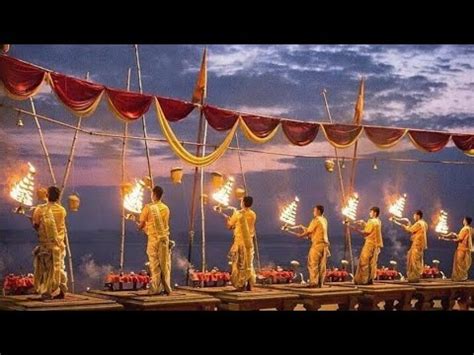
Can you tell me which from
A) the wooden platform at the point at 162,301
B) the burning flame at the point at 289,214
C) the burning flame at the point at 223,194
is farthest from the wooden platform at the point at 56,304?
the burning flame at the point at 289,214

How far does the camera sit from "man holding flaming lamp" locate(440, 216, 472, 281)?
37.9 ft

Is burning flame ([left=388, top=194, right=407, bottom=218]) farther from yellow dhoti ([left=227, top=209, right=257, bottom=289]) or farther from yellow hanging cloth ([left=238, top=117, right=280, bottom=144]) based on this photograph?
yellow dhoti ([left=227, top=209, right=257, bottom=289])

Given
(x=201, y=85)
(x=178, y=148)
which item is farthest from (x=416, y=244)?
(x=178, y=148)

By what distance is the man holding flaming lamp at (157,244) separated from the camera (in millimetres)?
8805

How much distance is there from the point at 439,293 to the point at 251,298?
3378 millimetres

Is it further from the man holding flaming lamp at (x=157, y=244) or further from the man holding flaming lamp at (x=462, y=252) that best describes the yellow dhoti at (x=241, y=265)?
the man holding flaming lamp at (x=462, y=252)

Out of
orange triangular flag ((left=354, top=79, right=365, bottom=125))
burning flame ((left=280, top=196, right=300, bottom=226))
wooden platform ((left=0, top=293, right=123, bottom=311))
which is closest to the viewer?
wooden platform ((left=0, top=293, right=123, bottom=311))

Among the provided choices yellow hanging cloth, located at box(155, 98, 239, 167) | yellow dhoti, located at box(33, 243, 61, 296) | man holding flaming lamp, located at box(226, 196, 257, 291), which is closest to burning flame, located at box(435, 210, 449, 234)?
man holding flaming lamp, located at box(226, 196, 257, 291)

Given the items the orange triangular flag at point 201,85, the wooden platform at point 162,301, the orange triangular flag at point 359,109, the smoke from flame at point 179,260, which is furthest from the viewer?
the orange triangular flag at point 359,109

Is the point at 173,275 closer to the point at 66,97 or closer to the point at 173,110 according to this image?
the point at 173,110

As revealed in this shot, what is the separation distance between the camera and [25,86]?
798cm

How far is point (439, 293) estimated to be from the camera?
1114 cm

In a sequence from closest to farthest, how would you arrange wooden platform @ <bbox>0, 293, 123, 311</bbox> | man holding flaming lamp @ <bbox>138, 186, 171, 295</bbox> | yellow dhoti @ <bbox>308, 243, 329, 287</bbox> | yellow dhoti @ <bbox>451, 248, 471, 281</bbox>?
wooden platform @ <bbox>0, 293, 123, 311</bbox>
man holding flaming lamp @ <bbox>138, 186, 171, 295</bbox>
yellow dhoti @ <bbox>308, 243, 329, 287</bbox>
yellow dhoti @ <bbox>451, 248, 471, 281</bbox>

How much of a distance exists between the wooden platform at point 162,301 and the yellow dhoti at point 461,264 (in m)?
4.44
